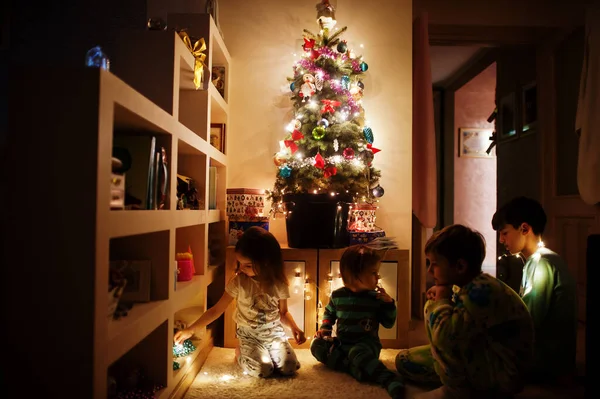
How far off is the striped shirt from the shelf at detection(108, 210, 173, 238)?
883 millimetres

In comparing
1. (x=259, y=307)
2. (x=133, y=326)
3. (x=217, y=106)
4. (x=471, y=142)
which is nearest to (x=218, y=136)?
(x=217, y=106)

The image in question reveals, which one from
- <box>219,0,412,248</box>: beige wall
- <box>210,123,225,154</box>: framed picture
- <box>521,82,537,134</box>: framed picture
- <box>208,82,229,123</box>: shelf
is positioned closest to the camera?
<box>208,82,229,123</box>: shelf

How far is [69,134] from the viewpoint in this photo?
1017mm

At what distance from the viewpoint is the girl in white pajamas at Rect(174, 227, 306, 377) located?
192 centimetres

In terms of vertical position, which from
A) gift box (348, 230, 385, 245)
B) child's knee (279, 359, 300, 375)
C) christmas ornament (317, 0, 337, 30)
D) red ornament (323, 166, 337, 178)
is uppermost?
christmas ornament (317, 0, 337, 30)

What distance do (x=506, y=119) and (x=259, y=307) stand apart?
142 inches

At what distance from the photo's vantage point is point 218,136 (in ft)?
9.08

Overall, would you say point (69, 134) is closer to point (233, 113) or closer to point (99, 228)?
point (99, 228)

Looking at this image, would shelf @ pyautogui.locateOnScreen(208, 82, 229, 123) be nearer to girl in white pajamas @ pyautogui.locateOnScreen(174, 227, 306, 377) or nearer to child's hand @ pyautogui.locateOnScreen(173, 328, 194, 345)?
girl in white pajamas @ pyautogui.locateOnScreen(174, 227, 306, 377)

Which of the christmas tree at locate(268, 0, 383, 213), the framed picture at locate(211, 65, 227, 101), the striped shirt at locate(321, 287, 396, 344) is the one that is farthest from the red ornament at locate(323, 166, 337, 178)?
the framed picture at locate(211, 65, 227, 101)

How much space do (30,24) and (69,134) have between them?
1.77 meters

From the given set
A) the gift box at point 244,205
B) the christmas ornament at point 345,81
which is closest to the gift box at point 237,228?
the gift box at point 244,205

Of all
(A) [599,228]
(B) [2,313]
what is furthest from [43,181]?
(A) [599,228]

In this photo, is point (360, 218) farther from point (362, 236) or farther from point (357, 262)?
point (357, 262)
